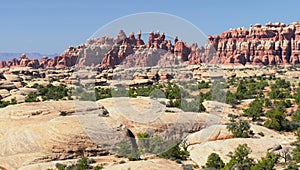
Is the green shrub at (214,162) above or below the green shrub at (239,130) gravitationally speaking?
below

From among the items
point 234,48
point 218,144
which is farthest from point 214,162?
point 234,48

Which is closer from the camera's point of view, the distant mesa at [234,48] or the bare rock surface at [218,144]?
the bare rock surface at [218,144]

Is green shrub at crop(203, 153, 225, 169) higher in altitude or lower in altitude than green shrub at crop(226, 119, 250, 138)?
lower

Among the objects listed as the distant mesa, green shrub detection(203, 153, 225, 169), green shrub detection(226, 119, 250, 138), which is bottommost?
green shrub detection(203, 153, 225, 169)

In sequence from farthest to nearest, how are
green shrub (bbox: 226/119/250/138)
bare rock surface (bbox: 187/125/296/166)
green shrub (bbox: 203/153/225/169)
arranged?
green shrub (bbox: 226/119/250/138) < bare rock surface (bbox: 187/125/296/166) < green shrub (bbox: 203/153/225/169)

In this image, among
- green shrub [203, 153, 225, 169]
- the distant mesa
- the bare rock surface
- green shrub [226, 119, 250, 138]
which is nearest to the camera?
green shrub [203, 153, 225, 169]

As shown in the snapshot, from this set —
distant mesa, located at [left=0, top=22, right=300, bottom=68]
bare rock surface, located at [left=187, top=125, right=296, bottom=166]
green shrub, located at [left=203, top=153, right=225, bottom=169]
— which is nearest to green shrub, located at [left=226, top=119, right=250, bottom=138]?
bare rock surface, located at [left=187, top=125, right=296, bottom=166]

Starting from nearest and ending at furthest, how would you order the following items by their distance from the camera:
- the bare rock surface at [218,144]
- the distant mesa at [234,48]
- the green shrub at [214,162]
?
the green shrub at [214,162]
the bare rock surface at [218,144]
the distant mesa at [234,48]

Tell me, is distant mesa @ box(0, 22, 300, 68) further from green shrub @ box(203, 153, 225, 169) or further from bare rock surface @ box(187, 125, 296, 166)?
green shrub @ box(203, 153, 225, 169)

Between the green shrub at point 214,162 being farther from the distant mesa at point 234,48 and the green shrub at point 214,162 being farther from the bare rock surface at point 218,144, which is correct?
the distant mesa at point 234,48

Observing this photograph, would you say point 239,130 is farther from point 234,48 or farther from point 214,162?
point 234,48

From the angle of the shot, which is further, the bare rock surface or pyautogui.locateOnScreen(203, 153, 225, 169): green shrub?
the bare rock surface

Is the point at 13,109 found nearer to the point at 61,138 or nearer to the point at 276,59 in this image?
the point at 61,138

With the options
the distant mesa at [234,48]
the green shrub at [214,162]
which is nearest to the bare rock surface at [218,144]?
the green shrub at [214,162]
